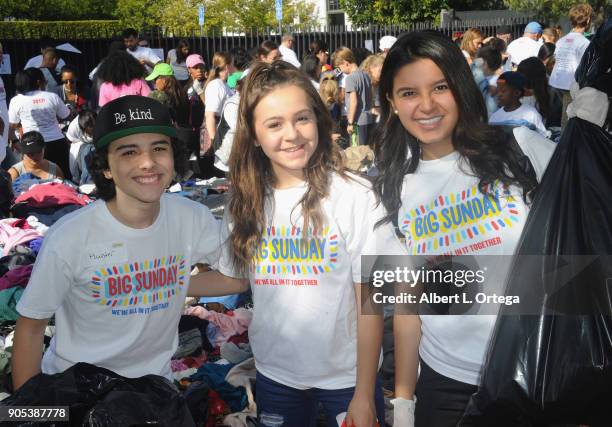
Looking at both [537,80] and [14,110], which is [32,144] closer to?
[14,110]

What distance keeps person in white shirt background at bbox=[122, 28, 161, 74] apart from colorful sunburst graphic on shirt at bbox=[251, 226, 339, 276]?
10.4 m

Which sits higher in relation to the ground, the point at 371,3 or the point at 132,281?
the point at 371,3

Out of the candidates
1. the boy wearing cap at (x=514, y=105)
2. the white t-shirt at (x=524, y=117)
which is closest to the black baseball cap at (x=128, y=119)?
the white t-shirt at (x=524, y=117)

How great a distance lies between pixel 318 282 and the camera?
7.61 feet

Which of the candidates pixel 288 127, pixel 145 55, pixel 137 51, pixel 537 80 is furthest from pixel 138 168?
pixel 137 51

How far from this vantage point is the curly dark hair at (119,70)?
8719mm

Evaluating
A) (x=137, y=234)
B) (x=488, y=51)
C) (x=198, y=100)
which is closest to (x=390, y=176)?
(x=137, y=234)

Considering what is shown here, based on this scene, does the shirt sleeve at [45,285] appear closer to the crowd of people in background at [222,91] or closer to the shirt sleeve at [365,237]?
the shirt sleeve at [365,237]

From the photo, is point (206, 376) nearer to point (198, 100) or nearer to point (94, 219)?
point (94, 219)

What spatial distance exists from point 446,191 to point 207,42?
16557 millimetres

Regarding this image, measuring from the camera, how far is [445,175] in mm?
2277

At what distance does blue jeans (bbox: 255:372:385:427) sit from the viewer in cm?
235

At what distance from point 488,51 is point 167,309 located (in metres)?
7.79

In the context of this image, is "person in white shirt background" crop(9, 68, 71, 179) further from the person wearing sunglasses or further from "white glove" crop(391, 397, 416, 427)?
"white glove" crop(391, 397, 416, 427)
